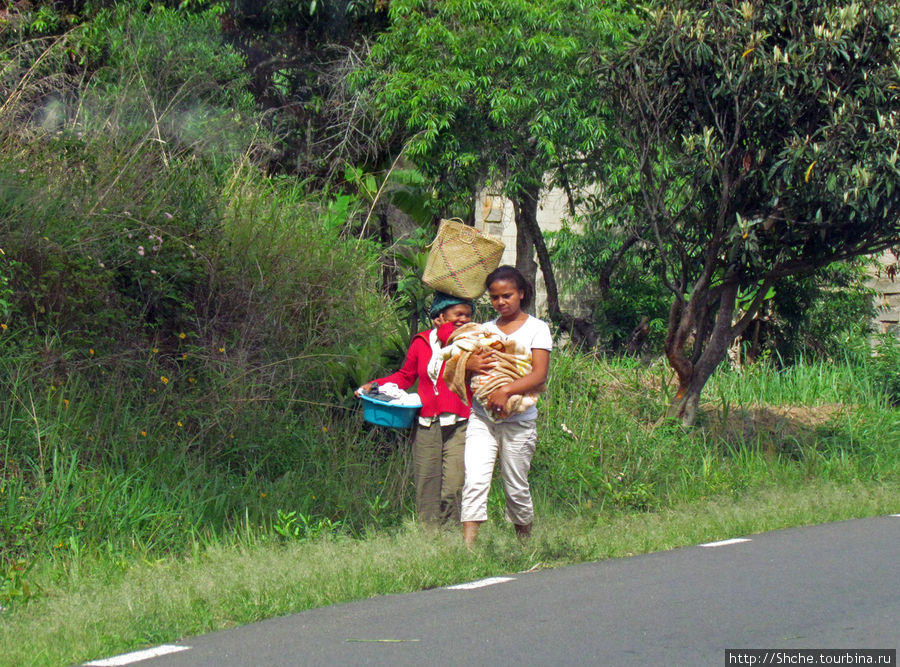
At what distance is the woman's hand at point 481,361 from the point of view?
6.64m

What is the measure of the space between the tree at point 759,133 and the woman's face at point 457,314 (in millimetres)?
3192

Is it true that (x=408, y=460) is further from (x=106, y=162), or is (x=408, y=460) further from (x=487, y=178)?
(x=487, y=178)

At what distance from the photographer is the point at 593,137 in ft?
39.6

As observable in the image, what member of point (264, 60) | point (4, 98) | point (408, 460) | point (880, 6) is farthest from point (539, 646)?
point (264, 60)

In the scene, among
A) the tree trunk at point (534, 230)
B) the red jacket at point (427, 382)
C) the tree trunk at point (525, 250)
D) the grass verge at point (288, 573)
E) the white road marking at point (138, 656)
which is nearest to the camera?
the white road marking at point (138, 656)

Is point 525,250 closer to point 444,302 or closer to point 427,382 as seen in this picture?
point 444,302

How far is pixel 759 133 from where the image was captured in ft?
31.6

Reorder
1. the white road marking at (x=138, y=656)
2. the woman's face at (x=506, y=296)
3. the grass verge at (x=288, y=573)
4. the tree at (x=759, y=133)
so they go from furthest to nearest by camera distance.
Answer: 1. the tree at (x=759, y=133)
2. the woman's face at (x=506, y=296)
3. the grass verge at (x=288, y=573)
4. the white road marking at (x=138, y=656)

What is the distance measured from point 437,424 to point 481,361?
791 mm

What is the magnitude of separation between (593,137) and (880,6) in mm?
3609

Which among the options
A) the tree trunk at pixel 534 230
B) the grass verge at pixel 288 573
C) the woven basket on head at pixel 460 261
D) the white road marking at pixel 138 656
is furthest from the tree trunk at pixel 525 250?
the white road marking at pixel 138 656

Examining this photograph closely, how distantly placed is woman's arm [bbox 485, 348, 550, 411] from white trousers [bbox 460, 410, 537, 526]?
0.23m

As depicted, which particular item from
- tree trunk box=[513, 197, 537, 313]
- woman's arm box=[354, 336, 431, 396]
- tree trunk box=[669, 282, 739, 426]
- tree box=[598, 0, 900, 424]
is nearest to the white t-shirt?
woman's arm box=[354, 336, 431, 396]

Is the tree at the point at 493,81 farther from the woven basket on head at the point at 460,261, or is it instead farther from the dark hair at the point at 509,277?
the dark hair at the point at 509,277
